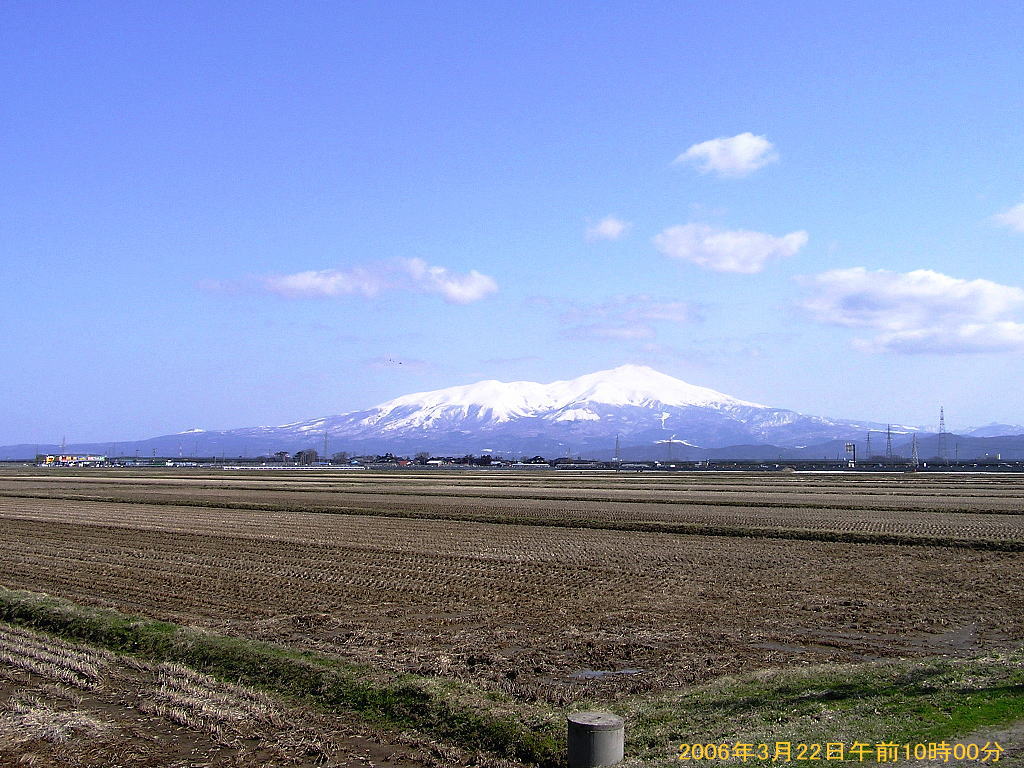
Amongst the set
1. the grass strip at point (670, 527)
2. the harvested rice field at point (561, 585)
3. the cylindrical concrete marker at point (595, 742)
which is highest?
the cylindrical concrete marker at point (595, 742)

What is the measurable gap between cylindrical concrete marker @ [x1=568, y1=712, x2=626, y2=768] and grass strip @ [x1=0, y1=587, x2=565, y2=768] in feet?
2.16

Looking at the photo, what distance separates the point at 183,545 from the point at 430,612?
14463 millimetres

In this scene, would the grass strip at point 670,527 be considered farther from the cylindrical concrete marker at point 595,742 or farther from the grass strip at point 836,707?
the cylindrical concrete marker at point 595,742

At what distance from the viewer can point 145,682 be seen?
12133 millimetres

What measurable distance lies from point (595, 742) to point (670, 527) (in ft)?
88.1

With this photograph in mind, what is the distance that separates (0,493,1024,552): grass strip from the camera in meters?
29.4

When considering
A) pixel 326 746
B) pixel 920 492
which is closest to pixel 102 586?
pixel 326 746

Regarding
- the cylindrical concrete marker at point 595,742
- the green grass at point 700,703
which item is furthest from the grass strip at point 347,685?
the cylindrical concrete marker at point 595,742

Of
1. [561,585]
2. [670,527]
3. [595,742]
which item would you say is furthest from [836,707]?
[670,527]

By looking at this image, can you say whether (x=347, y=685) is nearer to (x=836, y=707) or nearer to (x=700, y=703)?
(x=700, y=703)

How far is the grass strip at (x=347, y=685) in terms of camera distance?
990 centimetres

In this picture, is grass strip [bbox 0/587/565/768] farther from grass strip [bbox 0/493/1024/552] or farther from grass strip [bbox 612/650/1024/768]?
grass strip [bbox 0/493/1024/552]

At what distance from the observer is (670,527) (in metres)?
34.7

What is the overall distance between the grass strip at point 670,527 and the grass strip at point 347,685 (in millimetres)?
22462
